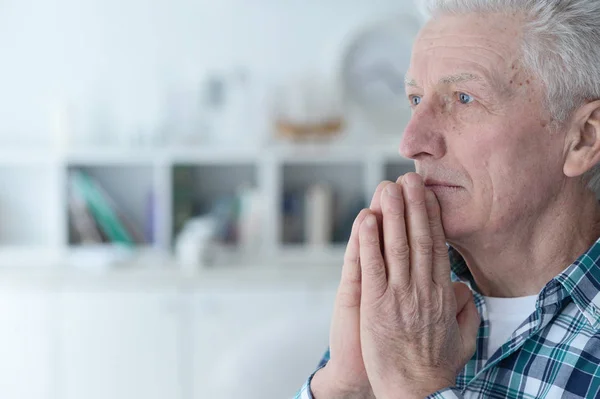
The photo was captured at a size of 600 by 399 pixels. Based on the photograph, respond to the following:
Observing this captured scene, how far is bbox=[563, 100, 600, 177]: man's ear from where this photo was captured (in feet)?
3.59

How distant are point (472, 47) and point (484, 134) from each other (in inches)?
5.5

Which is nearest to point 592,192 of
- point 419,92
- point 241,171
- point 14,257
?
point 419,92

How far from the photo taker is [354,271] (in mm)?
1118

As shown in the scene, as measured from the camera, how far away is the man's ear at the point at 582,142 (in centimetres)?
110

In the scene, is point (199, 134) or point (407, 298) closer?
point (407, 298)

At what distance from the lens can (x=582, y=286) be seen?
3.42 feet

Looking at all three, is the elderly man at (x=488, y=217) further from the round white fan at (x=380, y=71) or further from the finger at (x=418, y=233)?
the round white fan at (x=380, y=71)

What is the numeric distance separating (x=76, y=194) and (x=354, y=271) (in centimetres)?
257

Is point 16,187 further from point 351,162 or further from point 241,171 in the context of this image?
point 351,162

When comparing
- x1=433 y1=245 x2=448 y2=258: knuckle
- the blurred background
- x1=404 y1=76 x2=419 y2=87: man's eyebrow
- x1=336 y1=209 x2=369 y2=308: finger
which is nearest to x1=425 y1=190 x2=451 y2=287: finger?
x1=433 y1=245 x2=448 y2=258: knuckle

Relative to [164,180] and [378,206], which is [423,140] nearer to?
[378,206]

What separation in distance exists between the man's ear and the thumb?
0.85 feet

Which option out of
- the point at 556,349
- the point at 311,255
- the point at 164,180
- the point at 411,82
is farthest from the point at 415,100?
the point at 164,180

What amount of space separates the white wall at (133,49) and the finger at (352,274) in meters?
2.54
